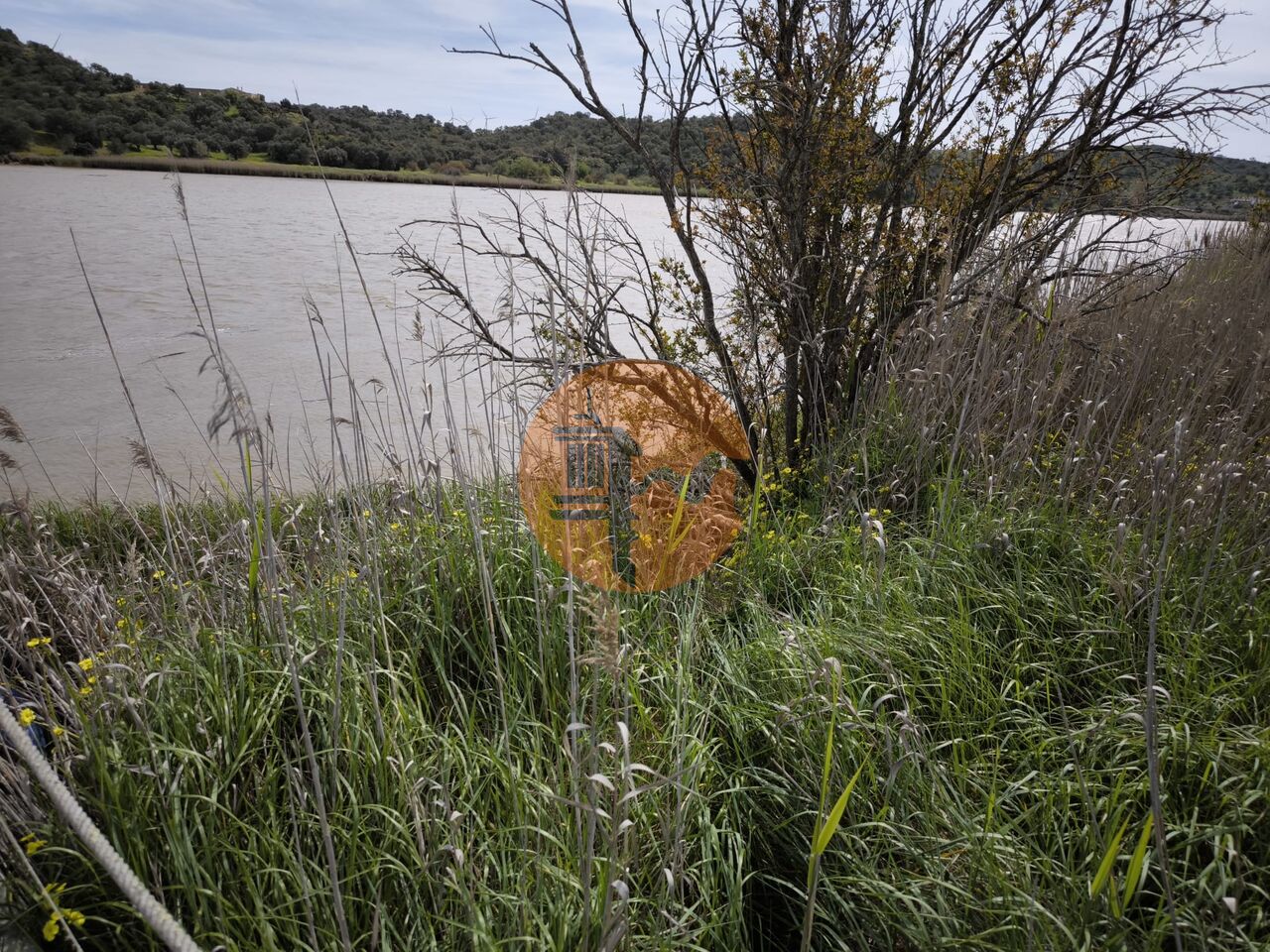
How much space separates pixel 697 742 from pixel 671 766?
2.9 inches

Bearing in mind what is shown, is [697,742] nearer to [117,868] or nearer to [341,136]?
[117,868]

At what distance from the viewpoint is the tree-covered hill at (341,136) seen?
7.33 ft

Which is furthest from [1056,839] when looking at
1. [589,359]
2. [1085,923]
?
[589,359]

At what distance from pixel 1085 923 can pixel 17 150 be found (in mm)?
16957

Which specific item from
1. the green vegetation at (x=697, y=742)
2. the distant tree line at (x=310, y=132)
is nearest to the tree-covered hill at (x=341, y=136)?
the distant tree line at (x=310, y=132)

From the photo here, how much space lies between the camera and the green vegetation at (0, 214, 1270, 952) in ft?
3.55

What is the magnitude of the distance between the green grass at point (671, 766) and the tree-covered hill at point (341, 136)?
105 cm

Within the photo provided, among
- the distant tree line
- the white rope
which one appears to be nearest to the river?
the distant tree line

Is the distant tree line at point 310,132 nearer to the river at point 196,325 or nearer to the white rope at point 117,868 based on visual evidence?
the river at point 196,325

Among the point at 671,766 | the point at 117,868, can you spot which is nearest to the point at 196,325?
the point at 671,766

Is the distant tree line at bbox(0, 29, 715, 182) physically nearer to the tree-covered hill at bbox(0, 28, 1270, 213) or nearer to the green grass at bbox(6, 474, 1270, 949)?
the tree-covered hill at bbox(0, 28, 1270, 213)

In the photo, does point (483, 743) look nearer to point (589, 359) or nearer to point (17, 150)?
point (589, 359)

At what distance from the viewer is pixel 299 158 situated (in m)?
2.09

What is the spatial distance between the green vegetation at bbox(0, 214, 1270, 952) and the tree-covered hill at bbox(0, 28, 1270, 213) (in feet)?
3.31
